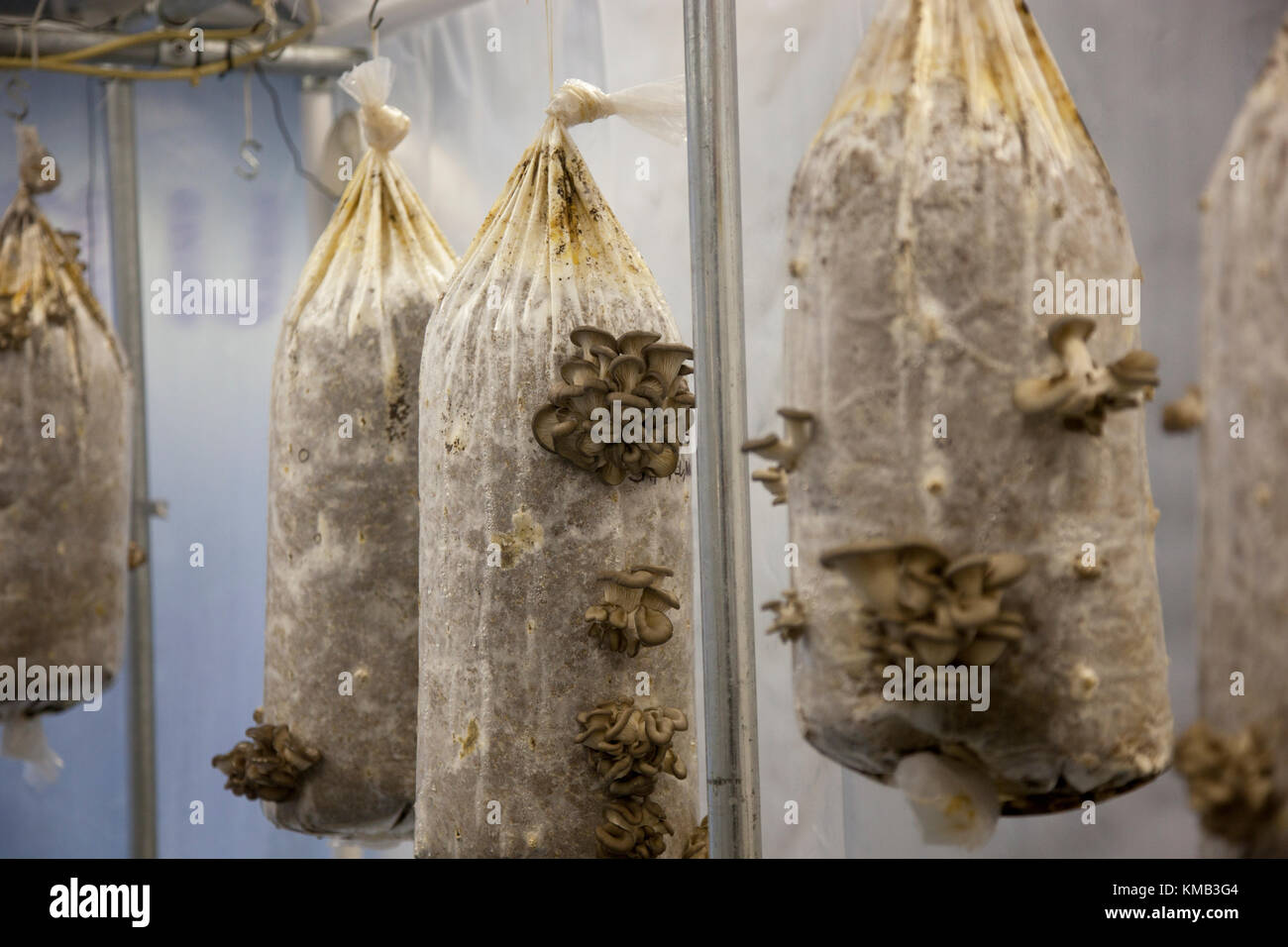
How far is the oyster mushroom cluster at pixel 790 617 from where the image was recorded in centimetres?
132

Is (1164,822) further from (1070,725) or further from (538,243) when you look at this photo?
(538,243)

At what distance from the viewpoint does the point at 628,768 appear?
1.58 metres

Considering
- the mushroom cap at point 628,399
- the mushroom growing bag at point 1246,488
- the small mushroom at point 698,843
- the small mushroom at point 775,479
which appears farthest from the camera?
the small mushroom at point 698,843

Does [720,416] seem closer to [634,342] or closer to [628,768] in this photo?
[634,342]

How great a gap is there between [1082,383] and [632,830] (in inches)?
29.6

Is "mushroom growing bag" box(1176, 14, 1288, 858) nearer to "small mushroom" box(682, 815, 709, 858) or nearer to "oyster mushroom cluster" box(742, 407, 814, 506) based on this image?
"oyster mushroom cluster" box(742, 407, 814, 506)

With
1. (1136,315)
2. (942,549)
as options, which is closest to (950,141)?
(1136,315)

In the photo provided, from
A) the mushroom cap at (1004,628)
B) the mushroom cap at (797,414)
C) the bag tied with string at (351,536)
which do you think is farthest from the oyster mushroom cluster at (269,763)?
the mushroom cap at (1004,628)

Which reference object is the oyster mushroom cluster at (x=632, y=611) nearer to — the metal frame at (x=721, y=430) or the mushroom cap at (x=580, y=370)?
the metal frame at (x=721, y=430)

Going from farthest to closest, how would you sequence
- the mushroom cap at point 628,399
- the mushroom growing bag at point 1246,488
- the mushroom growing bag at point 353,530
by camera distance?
the mushroom growing bag at point 353,530 < the mushroom cap at point 628,399 < the mushroom growing bag at point 1246,488

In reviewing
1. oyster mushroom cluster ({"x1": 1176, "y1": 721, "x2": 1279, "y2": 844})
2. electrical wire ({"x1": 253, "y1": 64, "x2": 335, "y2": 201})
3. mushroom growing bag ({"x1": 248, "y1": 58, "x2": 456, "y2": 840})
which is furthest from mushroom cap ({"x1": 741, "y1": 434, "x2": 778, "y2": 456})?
electrical wire ({"x1": 253, "y1": 64, "x2": 335, "y2": 201})

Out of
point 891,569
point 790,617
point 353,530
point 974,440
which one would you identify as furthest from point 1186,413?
point 353,530

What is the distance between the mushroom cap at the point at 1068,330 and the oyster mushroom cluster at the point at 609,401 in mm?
485
